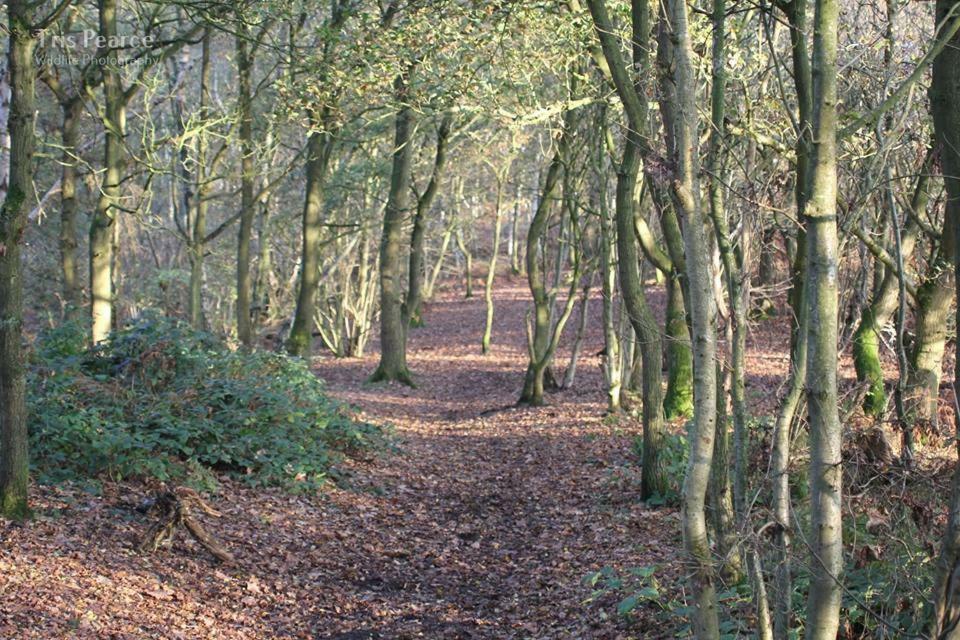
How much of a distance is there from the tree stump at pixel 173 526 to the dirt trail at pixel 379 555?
0.12 metres

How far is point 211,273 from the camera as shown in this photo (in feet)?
96.4

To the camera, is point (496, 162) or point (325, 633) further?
point (496, 162)

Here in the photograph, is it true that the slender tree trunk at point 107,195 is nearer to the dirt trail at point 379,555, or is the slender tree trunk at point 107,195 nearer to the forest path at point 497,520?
the forest path at point 497,520

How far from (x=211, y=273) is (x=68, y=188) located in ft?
47.0

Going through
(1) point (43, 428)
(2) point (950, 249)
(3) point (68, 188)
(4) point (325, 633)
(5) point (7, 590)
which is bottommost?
(4) point (325, 633)

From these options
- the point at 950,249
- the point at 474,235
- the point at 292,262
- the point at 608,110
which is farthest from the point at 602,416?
the point at 474,235

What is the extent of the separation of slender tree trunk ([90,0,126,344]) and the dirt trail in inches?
188

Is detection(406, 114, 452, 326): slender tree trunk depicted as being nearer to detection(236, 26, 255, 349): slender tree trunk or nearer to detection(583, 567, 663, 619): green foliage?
detection(236, 26, 255, 349): slender tree trunk

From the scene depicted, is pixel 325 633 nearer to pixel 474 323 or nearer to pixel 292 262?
pixel 292 262

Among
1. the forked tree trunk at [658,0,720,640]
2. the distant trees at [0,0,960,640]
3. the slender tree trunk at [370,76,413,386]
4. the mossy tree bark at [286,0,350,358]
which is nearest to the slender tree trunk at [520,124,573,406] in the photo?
the distant trees at [0,0,960,640]

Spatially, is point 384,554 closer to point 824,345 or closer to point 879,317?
point 824,345

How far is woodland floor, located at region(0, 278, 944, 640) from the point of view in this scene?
238 inches

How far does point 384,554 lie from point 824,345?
5.42 metres

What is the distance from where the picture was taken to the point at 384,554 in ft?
27.2
